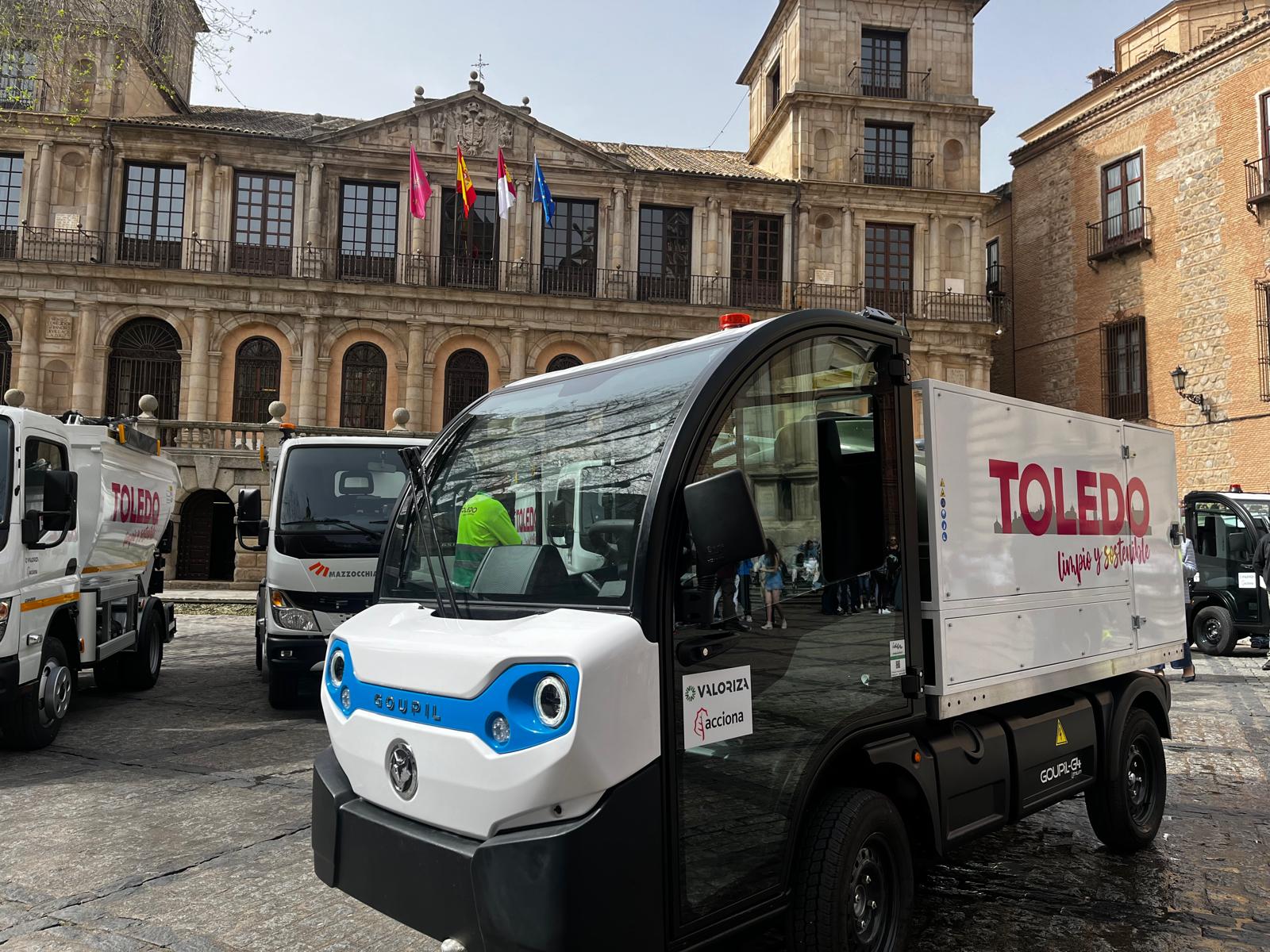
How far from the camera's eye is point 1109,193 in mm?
31188

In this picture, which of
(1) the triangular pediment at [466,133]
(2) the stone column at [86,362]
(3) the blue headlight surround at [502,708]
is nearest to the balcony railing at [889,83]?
(1) the triangular pediment at [466,133]

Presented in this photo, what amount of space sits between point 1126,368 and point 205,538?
2873cm

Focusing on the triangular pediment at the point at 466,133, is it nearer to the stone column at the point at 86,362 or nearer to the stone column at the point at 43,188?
the stone column at the point at 43,188

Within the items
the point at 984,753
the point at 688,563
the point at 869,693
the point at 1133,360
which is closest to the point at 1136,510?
the point at 984,753

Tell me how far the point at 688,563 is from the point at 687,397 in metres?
0.54

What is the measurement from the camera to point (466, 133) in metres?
30.7

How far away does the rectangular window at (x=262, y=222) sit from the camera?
98.1ft

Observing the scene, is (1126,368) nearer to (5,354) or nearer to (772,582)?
(772,582)

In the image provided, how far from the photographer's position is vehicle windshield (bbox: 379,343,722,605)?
3031 millimetres

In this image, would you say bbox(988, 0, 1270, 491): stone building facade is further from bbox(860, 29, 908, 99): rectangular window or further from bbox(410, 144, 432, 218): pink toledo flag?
bbox(410, 144, 432, 218): pink toledo flag

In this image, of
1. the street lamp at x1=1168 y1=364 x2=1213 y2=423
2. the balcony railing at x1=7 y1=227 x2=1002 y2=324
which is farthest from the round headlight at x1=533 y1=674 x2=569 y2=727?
the street lamp at x1=1168 y1=364 x2=1213 y2=423

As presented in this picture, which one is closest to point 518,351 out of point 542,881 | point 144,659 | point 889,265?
point 889,265

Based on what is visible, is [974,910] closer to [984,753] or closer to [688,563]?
[984,753]

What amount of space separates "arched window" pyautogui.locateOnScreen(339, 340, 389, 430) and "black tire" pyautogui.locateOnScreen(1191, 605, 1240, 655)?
22.9 meters
